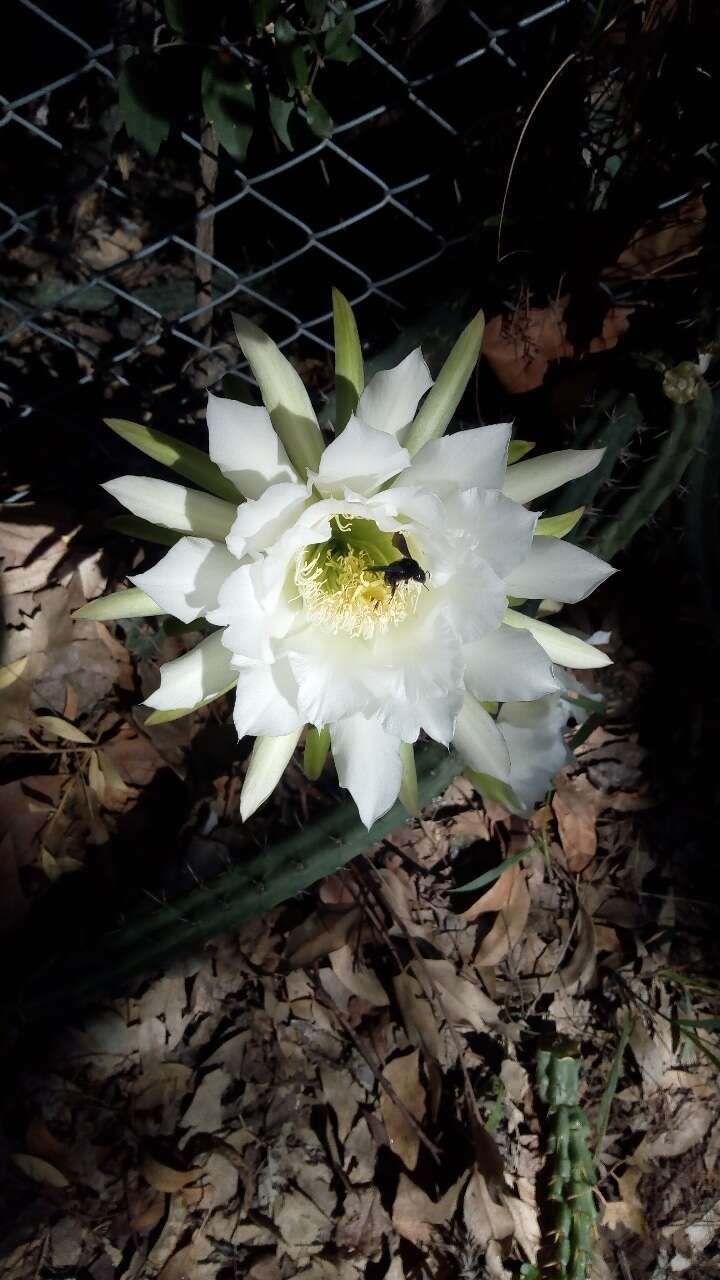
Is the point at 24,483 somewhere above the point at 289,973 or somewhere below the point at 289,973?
above

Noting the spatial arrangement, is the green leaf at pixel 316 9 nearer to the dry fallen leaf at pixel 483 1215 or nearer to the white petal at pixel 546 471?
the white petal at pixel 546 471

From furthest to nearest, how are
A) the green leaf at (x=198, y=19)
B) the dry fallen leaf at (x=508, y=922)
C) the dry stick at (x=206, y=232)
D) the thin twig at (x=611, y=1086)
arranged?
the dry fallen leaf at (x=508, y=922) → the thin twig at (x=611, y=1086) → the dry stick at (x=206, y=232) → the green leaf at (x=198, y=19)

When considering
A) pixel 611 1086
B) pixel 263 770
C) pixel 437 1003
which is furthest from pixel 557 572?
pixel 611 1086

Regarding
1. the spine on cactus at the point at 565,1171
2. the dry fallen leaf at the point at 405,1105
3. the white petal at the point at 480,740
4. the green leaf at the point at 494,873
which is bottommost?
the spine on cactus at the point at 565,1171

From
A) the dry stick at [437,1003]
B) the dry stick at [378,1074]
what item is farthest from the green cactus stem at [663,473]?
the dry stick at [378,1074]

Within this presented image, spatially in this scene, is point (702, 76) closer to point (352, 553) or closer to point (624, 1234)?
point (352, 553)

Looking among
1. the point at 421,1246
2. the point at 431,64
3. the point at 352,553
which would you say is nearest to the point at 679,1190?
the point at 421,1246
